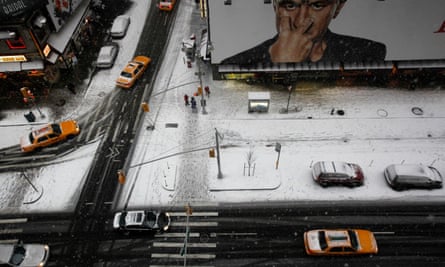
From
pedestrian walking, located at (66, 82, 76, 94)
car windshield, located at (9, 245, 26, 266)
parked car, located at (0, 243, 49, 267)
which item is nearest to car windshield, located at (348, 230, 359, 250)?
parked car, located at (0, 243, 49, 267)

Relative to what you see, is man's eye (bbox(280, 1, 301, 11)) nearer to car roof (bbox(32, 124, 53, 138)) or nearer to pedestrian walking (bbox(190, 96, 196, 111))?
pedestrian walking (bbox(190, 96, 196, 111))

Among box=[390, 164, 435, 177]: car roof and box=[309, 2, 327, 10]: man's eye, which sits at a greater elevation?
box=[309, 2, 327, 10]: man's eye

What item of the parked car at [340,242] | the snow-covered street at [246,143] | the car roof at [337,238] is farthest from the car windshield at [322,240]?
the snow-covered street at [246,143]

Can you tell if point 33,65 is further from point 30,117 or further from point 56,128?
point 56,128

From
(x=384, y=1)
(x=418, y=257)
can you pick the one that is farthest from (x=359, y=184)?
(x=384, y=1)

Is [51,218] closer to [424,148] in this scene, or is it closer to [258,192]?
[258,192]

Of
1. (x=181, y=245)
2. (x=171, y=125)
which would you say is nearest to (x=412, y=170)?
(x=181, y=245)

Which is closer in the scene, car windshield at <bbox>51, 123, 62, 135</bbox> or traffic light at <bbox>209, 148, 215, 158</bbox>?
traffic light at <bbox>209, 148, 215, 158</bbox>
